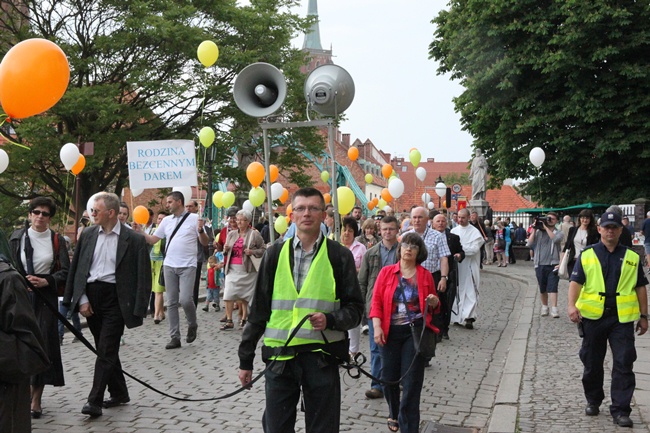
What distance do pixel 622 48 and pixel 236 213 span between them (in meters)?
19.7

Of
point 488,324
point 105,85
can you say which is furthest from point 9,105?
point 105,85

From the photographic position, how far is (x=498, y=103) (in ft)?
99.8

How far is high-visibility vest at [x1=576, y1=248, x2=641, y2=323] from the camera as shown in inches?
255

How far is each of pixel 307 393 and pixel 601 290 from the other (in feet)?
10.7

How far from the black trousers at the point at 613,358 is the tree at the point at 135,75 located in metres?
20.1

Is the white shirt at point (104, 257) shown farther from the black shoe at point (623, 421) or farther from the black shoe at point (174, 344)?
the black shoe at point (623, 421)

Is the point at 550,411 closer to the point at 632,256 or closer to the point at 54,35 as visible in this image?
the point at 632,256

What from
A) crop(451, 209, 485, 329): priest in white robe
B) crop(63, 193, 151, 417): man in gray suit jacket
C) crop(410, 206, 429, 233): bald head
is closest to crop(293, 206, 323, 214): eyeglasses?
crop(63, 193, 151, 417): man in gray suit jacket

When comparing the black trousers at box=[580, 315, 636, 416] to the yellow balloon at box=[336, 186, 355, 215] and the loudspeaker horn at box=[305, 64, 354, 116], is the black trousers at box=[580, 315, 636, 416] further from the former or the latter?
the yellow balloon at box=[336, 186, 355, 215]

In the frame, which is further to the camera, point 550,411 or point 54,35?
point 54,35

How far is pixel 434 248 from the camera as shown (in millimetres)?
9672

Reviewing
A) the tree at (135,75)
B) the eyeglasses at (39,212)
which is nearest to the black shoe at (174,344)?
the eyeglasses at (39,212)

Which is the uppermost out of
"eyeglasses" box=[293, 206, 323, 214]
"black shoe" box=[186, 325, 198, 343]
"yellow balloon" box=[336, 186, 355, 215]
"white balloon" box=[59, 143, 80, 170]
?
"white balloon" box=[59, 143, 80, 170]

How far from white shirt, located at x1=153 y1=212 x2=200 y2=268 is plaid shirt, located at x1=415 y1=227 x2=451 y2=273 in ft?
9.83
